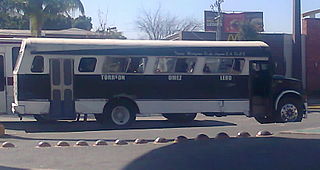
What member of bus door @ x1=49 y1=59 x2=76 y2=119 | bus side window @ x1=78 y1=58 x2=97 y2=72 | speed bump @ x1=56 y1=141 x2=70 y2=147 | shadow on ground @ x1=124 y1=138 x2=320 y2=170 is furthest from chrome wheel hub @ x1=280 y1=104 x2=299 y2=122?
speed bump @ x1=56 y1=141 x2=70 y2=147

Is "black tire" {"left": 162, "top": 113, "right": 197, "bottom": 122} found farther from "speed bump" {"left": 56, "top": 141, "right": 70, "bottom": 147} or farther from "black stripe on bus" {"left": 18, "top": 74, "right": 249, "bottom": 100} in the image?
"speed bump" {"left": 56, "top": 141, "right": 70, "bottom": 147}

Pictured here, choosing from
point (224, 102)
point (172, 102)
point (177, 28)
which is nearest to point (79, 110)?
point (172, 102)

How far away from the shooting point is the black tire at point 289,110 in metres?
18.0

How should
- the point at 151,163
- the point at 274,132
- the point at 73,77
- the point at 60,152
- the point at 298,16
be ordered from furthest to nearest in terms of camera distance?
1. the point at 298,16
2. the point at 73,77
3. the point at 274,132
4. the point at 60,152
5. the point at 151,163

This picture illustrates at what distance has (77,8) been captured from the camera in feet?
94.3

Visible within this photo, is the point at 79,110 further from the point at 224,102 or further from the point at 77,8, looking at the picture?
the point at 77,8

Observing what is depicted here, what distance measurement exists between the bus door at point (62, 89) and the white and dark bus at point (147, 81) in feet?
0.10

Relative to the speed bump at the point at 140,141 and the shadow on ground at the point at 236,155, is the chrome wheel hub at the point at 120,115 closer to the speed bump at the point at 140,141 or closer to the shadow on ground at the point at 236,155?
the speed bump at the point at 140,141

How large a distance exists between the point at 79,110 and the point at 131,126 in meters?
1.79

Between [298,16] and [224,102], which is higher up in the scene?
[298,16]

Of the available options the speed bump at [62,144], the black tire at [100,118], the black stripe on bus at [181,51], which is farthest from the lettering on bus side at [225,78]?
the speed bump at [62,144]

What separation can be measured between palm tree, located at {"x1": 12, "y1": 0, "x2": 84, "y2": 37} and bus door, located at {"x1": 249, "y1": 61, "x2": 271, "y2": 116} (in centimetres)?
1325

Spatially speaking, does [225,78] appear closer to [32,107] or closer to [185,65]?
[185,65]

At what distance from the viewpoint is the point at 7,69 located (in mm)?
18953
